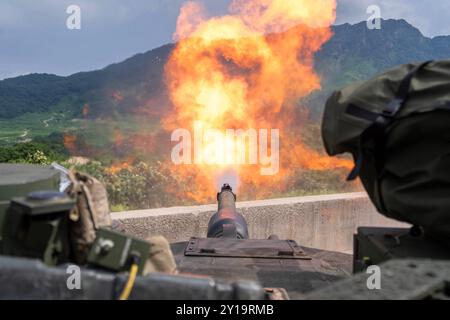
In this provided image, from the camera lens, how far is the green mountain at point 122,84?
77.5 metres

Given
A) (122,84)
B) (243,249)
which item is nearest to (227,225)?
(243,249)

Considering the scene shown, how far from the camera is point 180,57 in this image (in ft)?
83.5

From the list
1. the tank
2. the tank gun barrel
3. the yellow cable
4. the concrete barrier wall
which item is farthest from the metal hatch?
the yellow cable

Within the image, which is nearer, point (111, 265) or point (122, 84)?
point (111, 265)

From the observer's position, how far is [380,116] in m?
2.95

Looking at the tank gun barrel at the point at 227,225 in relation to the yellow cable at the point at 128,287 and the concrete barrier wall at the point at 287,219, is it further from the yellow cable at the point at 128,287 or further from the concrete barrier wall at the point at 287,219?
the yellow cable at the point at 128,287

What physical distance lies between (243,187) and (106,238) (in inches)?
706

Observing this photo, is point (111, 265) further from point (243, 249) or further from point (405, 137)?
point (243, 249)

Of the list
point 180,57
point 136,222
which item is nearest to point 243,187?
point 180,57

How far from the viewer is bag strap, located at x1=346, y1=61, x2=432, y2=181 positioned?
2928 millimetres

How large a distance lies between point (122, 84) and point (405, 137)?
9501cm

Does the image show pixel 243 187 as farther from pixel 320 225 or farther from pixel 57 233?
pixel 57 233

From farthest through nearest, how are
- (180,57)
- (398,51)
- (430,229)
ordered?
(398,51), (180,57), (430,229)
